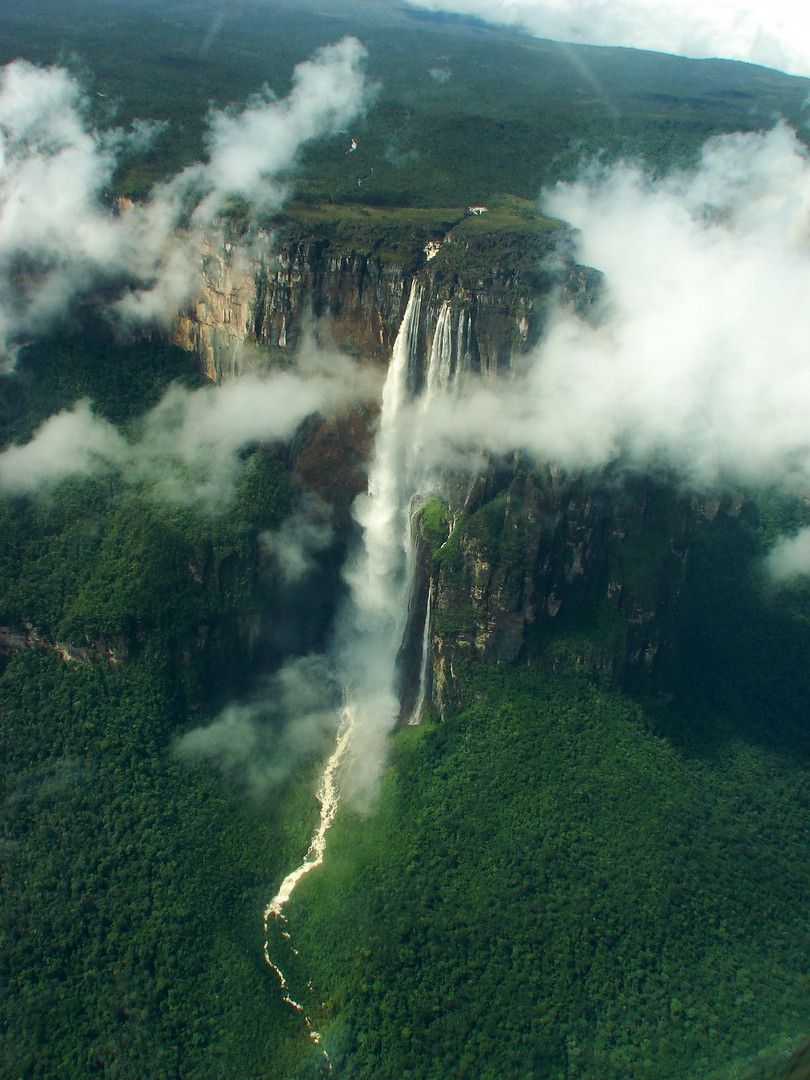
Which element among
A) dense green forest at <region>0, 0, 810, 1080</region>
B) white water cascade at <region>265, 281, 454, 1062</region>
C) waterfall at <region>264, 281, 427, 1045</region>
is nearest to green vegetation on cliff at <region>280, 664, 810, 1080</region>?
dense green forest at <region>0, 0, 810, 1080</region>

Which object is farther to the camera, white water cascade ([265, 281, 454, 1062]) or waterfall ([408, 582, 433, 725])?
waterfall ([408, 582, 433, 725])

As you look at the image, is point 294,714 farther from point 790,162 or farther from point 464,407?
point 790,162

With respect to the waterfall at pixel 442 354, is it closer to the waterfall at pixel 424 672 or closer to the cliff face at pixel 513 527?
the cliff face at pixel 513 527

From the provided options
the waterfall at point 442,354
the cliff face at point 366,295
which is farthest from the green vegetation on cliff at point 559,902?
the cliff face at point 366,295

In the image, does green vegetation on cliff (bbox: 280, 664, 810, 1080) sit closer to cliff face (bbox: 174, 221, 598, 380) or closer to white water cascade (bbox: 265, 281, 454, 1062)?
white water cascade (bbox: 265, 281, 454, 1062)

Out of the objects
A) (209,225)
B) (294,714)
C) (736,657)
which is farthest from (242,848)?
(209,225)
